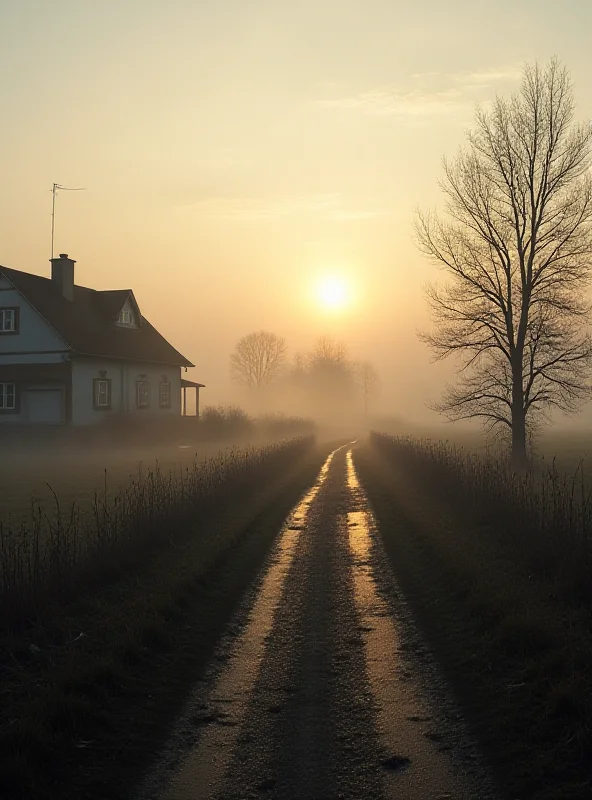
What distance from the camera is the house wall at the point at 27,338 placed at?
4062 cm

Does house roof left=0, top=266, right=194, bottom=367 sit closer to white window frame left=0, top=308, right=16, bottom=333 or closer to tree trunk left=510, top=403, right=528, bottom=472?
white window frame left=0, top=308, right=16, bottom=333

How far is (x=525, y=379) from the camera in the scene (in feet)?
102

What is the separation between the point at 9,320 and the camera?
1646 inches

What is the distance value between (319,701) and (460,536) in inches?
290

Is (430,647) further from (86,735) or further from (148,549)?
(148,549)

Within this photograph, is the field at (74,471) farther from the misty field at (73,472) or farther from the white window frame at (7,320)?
the white window frame at (7,320)

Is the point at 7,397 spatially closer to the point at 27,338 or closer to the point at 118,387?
the point at 27,338

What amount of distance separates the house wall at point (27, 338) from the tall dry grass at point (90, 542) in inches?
931

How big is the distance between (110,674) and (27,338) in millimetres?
37630

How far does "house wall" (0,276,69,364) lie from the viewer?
133 ft

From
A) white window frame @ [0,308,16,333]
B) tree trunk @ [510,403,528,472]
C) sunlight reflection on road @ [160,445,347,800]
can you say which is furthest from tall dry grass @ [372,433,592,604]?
white window frame @ [0,308,16,333]

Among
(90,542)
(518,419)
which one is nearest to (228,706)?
(90,542)

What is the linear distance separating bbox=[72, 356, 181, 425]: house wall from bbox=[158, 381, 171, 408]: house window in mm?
311

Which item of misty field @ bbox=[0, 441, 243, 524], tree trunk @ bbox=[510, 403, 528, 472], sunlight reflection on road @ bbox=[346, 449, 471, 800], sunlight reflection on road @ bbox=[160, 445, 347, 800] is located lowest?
sunlight reflection on road @ bbox=[160, 445, 347, 800]
